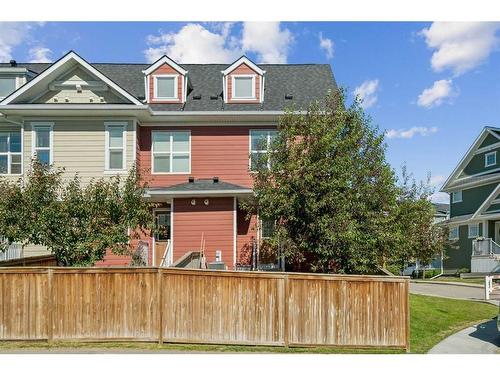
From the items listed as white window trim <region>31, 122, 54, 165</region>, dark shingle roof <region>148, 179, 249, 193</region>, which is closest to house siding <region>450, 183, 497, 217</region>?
dark shingle roof <region>148, 179, 249, 193</region>

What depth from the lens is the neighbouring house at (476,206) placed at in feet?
101

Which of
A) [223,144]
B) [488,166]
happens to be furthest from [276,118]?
[488,166]

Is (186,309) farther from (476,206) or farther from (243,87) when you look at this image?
(476,206)

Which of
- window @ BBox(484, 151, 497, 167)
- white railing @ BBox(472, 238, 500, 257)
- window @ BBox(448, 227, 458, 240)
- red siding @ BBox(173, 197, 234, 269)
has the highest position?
window @ BBox(484, 151, 497, 167)

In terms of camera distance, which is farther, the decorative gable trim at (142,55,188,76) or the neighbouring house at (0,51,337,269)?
the decorative gable trim at (142,55,188,76)

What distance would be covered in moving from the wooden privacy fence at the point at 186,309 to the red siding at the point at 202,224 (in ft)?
25.0

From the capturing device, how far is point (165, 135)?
19.5 metres

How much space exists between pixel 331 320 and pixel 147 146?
12.2 m

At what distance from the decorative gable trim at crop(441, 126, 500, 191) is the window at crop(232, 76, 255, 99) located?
75.8 ft

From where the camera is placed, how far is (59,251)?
12.3m

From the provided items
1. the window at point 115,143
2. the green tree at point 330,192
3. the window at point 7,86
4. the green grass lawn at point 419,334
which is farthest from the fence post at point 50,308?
the window at point 7,86

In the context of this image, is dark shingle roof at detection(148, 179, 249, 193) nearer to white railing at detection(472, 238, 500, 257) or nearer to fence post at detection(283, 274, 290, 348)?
fence post at detection(283, 274, 290, 348)

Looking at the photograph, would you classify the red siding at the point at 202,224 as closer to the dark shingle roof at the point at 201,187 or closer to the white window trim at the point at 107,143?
the dark shingle roof at the point at 201,187

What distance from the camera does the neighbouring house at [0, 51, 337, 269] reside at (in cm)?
1767
